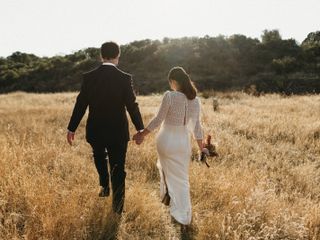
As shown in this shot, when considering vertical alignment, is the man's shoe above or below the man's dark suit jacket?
below

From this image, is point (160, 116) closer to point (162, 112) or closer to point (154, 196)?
point (162, 112)

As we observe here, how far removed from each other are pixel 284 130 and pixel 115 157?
23.4 feet

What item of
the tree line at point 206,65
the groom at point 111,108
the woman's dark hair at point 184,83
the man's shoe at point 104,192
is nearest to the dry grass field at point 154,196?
the man's shoe at point 104,192

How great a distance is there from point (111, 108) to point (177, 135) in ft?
2.72

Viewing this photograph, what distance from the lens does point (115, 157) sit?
484 centimetres

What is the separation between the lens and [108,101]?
15.5 feet

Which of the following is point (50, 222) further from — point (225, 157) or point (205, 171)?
point (225, 157)

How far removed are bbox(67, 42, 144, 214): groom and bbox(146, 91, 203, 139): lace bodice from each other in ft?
0.82

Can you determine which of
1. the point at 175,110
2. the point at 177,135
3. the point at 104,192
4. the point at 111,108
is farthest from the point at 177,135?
the point at 104,192

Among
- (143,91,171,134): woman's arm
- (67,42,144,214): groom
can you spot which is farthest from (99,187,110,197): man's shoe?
(143,91,171,134): woman's arm

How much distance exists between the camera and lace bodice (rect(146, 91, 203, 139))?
4.77 meters

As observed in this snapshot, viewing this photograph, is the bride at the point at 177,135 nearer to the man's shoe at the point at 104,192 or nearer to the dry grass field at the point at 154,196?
the dry grass field at the point at 154,196

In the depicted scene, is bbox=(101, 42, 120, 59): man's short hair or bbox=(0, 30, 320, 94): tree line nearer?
bbox=(101, 42, 120, 59): man's short hair

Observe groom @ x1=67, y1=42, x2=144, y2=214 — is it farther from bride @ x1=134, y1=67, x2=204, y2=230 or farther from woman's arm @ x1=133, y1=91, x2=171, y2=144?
bride @ x1=134, y1=67, x2=204, y2=230
